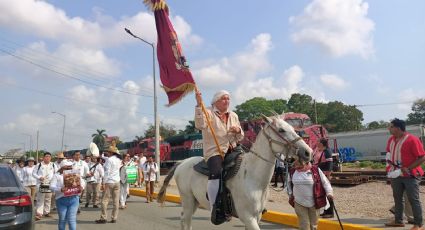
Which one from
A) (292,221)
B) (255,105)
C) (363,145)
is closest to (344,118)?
(255,105)

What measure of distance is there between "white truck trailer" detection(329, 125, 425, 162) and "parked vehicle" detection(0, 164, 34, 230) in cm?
3248

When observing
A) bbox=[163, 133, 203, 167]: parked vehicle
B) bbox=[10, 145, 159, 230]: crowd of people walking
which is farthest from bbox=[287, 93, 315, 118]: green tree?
bbox=[10, 145, 159, 230]: crowd of people walking

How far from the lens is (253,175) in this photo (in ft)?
18.6

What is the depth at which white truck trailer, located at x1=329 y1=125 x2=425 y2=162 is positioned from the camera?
123ft

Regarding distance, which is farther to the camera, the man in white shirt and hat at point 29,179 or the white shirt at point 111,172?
the man in white shirt and hat at point 29,179

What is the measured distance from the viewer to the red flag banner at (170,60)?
7361 millimetres

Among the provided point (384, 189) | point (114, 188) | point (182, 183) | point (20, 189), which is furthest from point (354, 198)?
point (20, 189)

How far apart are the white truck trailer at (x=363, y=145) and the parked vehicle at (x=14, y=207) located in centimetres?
3248

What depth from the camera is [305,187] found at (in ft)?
21.7

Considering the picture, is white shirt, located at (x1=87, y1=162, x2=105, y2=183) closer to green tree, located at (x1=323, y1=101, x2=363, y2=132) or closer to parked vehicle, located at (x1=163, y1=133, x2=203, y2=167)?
parked vehicle, located at (x1=163, y1=133, x2=203, y2=167)

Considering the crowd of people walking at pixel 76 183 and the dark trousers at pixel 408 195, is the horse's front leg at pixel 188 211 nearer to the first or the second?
the crowd of people walking at pixel 76 183

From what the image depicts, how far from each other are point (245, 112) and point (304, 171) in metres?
84.5

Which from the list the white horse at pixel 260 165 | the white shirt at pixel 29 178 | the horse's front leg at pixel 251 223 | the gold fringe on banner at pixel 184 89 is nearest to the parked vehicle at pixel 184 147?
the white shirt at pixel 29 178

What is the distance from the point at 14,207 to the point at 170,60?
11.6ft
